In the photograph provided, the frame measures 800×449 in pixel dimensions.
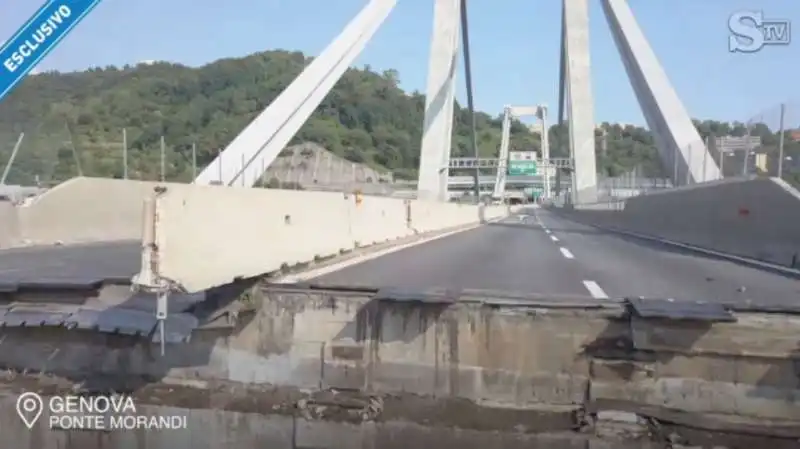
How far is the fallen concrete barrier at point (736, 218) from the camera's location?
12.5m

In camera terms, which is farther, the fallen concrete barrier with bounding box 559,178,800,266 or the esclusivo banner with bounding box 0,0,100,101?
the fallen concrete barrier with bounding box 559,178,800,266

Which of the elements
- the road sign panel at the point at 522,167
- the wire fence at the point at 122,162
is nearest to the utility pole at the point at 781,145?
the wire fence at the point at 122,162

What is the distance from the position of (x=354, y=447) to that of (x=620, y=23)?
38.5 metres

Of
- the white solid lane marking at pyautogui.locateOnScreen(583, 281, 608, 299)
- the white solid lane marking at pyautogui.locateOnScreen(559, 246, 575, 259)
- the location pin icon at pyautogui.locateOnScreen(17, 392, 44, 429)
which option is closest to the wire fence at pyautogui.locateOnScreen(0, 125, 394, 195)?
the white solid lane marking at pyautogui.locateOnScreen(559, 246, 575, 259)

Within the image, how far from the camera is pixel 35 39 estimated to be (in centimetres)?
454

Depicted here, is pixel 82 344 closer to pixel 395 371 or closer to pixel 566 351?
pixel 395 371

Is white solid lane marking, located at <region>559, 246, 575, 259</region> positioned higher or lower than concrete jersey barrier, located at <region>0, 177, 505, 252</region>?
lower

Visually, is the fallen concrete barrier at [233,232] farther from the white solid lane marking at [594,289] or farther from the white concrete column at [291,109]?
the white concrete column at [291,109]

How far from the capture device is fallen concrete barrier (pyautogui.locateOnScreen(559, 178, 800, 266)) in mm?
12547

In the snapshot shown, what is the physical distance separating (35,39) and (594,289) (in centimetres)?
635

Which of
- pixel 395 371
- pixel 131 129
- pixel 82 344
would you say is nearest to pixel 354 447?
pixel 395 371

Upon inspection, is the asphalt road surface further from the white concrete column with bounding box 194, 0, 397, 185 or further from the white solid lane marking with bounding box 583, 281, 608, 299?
the white concrete column with bounding box 194, 0, 397, 185

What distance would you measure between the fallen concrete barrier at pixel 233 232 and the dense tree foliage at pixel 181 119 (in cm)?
130

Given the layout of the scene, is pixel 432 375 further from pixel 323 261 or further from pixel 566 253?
pixel 566 253
